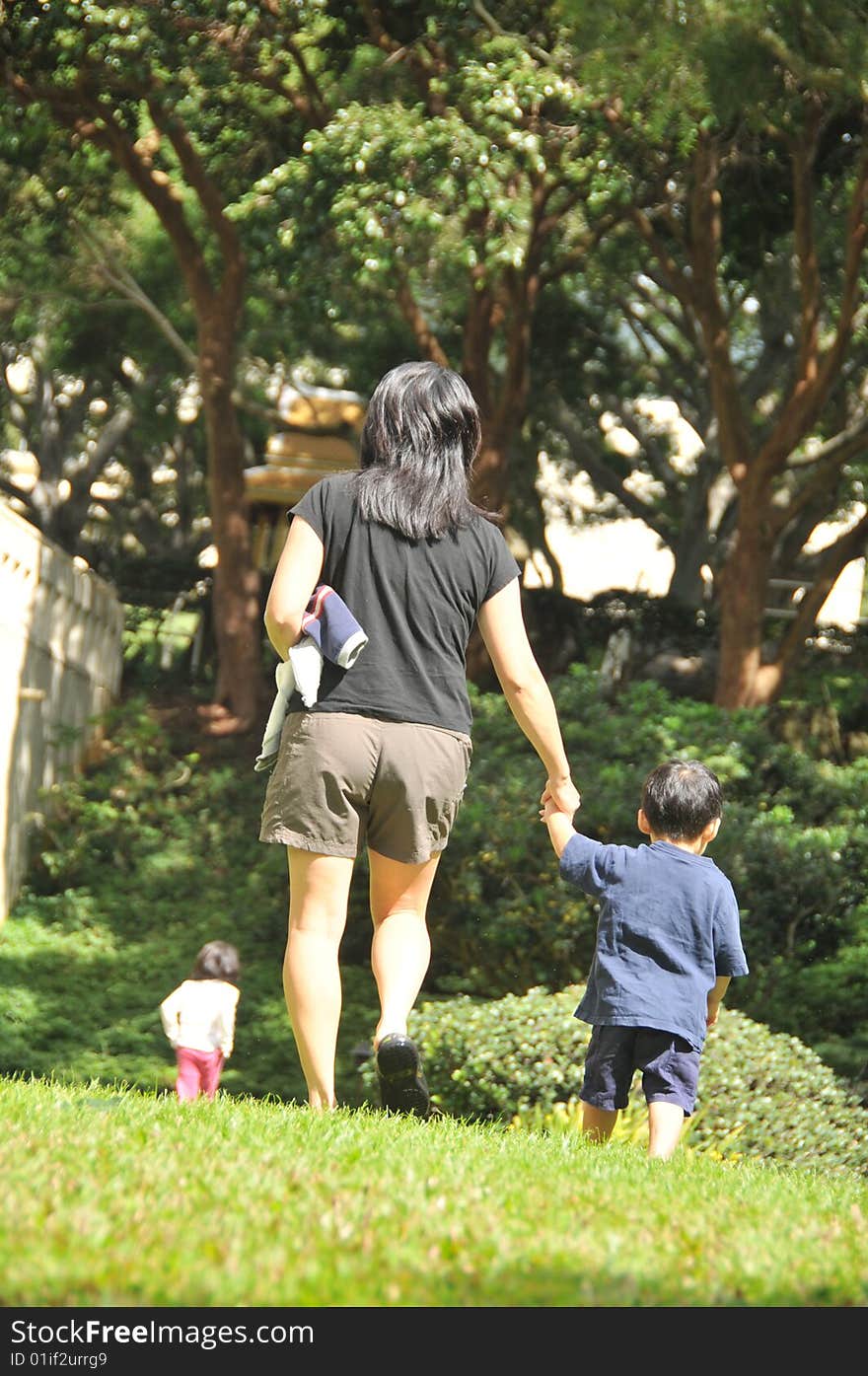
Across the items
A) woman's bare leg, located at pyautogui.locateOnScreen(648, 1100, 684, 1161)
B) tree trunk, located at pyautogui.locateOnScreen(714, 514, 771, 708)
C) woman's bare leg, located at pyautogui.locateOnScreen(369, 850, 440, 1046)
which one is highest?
tree trunk, located at pyautogui.locateOnScreen(714, 514, 771, 708)

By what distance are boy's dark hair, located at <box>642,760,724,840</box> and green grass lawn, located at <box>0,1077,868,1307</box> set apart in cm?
132

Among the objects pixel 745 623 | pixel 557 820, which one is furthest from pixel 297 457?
pixel 557 820

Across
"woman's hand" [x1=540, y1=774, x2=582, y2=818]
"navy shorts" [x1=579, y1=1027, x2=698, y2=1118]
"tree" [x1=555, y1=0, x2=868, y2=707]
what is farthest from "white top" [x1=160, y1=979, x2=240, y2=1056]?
"tree" [x1=555, y1=0, x2=868, y2=707]

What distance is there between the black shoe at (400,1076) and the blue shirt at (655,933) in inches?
29.7

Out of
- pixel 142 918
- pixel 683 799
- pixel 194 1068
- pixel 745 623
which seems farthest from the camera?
pixel 745 623

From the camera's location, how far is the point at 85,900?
14.7 metres

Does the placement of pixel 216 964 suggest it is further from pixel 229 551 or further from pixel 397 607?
pixel 229 551

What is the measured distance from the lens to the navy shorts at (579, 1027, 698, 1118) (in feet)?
16.1

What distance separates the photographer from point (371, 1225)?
108 inches

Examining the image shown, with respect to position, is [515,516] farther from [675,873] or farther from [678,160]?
[675,873]

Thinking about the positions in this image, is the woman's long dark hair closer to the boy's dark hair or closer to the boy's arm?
the boy's dark hair

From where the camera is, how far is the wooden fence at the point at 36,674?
45.3 ft

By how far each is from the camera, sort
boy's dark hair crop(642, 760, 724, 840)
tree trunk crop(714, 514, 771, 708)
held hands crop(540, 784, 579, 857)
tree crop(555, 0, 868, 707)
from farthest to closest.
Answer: tree trunk crop(714, 514, 771, 708) → tree crop(555, 0, 868, 707) → boy's dark hair crop(642, 760, 724, 840) → held hands crop(540, 784, 579, 857)

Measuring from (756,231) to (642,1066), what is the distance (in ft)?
42.9
